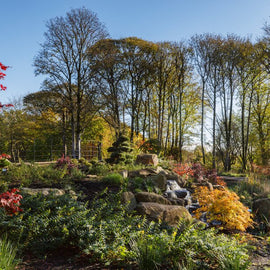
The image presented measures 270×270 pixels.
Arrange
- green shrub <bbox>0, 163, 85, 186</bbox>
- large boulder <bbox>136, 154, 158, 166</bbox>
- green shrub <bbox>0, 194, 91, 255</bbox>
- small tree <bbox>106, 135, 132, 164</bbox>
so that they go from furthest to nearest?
small tree <bbox>106, 135, 132, 164</bbox> < large boulder <bbox>136, 154, 158, 166</bbox> < green shrub <bbox>0, 163, 85, 186</bbox> < green shrub <bbox>0, 194, 91, 255</bbox>

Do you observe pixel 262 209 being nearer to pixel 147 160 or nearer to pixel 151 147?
pixel 147 160

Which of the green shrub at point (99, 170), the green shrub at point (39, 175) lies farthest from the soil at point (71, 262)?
the green shrub at point (99, 170)

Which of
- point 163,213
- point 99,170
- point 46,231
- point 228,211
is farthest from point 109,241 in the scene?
point 99,170

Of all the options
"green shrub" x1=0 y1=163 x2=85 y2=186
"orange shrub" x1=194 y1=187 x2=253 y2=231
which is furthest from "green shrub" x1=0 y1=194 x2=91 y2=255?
"orange shrub" x1=194 y1=187 x2=253 y2=231

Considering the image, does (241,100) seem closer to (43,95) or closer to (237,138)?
(237,138)

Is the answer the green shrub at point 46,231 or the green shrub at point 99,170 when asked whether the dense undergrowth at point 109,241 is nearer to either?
the green shrub at point 46,231

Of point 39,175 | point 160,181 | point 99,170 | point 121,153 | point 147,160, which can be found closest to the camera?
point 39,175

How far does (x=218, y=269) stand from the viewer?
120 inches

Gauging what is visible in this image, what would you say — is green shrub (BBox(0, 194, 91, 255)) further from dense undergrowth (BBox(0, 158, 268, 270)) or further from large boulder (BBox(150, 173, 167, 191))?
large boulder (BBox(150, 173, 167, 191))

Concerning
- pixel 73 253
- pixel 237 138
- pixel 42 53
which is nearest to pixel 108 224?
pixel 73 253

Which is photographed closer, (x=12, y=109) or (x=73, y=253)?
Result: (x=73, y=253)

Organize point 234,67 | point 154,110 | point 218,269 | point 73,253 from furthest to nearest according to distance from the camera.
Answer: point 154,110
point 234,67
point 73,253
point 218,269

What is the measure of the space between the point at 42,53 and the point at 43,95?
9.17 ft

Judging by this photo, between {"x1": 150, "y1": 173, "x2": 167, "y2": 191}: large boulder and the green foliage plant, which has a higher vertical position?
the green foliage plant
